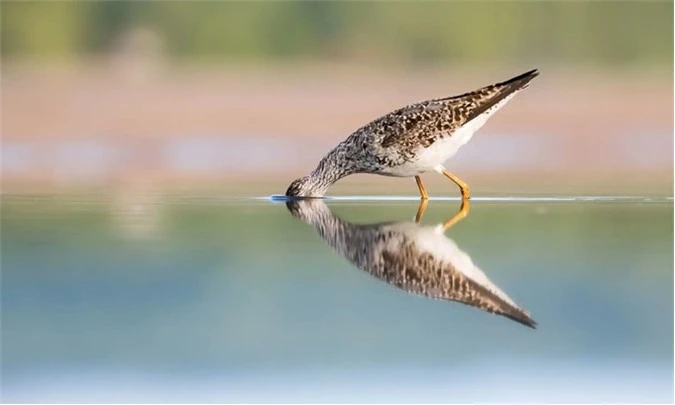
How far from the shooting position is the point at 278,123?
23.6 metres

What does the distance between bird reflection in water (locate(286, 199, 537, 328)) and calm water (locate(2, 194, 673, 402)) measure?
0.06 meters

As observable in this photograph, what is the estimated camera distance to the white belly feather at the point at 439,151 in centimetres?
1109

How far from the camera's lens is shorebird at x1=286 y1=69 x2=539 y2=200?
11.1 metres

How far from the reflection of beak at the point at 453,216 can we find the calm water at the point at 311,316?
3.7 inches

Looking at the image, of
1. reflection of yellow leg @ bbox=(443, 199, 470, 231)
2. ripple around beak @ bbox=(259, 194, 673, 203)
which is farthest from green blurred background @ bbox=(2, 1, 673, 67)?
reflection of yellow leg @ bbox=(443, 199, 470, 231)

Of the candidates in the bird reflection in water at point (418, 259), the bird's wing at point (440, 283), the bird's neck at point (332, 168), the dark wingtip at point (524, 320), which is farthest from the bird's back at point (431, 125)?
the dark wingtip at point (524, 320)

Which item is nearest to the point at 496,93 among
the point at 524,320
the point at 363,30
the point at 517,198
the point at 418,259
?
the point at 517,198

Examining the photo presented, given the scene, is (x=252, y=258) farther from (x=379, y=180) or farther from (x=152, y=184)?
(x=379, y=180)

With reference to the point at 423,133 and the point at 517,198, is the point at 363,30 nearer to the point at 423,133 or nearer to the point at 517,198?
the point at 517,198

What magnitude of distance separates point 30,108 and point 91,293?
1719cm

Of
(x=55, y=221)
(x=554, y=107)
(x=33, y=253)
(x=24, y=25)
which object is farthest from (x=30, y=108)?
(x=33, y=253)

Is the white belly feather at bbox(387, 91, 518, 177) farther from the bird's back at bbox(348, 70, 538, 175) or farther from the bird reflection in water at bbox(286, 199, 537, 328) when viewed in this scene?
the bird reflection in water at bbox(286, 199, 537, 328)

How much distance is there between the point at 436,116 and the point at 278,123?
1264 centimetres

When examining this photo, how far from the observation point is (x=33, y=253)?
8.41 metres
